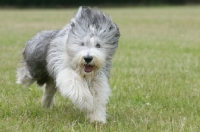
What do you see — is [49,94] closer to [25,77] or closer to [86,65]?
[25,77]

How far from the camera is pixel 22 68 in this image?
6734 mm

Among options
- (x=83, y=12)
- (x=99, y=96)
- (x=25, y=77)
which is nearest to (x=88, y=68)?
(x=99, y=96)

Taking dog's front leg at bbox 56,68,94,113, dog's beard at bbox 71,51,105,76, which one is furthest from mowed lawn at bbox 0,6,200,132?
dog's beard at bbox 71,51,105,76

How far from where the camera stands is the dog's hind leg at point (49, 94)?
6504mm

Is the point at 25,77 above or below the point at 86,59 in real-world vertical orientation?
below

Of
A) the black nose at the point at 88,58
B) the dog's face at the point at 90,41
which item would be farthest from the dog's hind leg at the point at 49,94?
the black nose at the point at 88,58

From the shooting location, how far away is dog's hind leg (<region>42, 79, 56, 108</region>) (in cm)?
650

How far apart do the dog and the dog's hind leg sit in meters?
0.79

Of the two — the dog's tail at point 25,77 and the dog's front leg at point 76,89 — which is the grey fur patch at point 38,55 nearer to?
the dog's tail at point 25,77

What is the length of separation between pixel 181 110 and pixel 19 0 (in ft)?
154

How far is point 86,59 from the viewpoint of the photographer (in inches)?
197

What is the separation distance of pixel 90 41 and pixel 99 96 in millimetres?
706

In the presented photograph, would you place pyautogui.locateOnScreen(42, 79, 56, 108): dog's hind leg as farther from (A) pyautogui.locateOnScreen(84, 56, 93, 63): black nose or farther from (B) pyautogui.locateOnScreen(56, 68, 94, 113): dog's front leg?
(A) pyautogui.locateOnScreen(84, 56, 93, 63): black nose

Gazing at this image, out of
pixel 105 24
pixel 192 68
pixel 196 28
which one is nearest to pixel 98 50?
pixel 105 24
